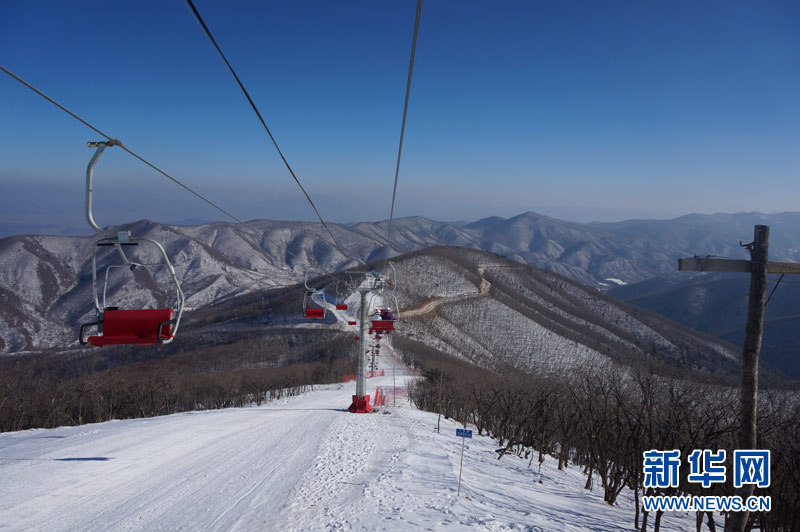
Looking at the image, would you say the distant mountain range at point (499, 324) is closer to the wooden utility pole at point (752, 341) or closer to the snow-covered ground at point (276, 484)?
the snow-covered ground at point (276, 484)

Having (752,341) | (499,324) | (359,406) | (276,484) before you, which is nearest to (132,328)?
(276,484)

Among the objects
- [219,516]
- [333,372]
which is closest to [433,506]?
[219,516]

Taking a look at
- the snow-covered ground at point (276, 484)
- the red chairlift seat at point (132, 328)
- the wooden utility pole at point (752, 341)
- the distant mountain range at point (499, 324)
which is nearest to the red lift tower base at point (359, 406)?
the snow-covered ground at point (276, 484)

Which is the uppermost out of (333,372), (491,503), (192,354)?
(491,503)

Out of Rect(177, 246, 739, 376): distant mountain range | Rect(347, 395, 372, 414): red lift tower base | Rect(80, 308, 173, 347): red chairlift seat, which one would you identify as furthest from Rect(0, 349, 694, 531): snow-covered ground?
Rect(177, 246, 739, 376): distant mountain range

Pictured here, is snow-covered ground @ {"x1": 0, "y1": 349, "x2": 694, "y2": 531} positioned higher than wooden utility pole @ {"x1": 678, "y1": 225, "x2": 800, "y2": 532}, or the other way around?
wooden utility pole @ {"x1": 678, "y1": 225, "x2": 800, "y2": 532}

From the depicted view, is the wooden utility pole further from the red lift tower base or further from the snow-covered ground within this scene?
the red lift tower base

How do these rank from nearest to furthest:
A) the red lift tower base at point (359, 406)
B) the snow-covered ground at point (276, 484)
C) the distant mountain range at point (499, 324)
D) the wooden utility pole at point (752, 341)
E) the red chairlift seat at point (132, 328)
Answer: the red chairlift seat at point (132, 328), the wooden utility pole at point (752, 341), the snow-covered ground at point (276, 484), the red lift tower base at point (359, 406), the distant mountain range at point (499, 324)

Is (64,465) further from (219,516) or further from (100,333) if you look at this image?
(100,333)
